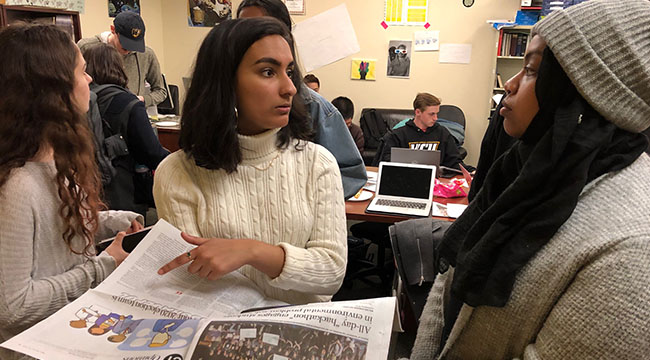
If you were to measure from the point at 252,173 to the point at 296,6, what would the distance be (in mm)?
5041

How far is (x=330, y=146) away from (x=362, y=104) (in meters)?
4.06

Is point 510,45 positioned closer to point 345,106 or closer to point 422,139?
point 345,106

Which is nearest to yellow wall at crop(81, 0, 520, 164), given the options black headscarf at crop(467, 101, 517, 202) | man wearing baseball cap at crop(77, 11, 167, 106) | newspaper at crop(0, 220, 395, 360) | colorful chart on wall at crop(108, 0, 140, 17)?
colorful chart on wall at crop(108, 0, 140, 17)

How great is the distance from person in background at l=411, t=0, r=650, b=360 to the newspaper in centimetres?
22

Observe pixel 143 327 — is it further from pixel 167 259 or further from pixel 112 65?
pixel 112 65

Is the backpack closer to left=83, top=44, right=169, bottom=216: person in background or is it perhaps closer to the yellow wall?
left=83, top=44, right=169, bottom=216: person in background

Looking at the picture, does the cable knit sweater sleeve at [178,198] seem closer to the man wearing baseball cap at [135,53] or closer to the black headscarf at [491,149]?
the black headscarf at [491,149]

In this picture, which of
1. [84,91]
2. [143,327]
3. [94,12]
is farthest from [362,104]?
[143,327]

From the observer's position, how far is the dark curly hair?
3.42 ft

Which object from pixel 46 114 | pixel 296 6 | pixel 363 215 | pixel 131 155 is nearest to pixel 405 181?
pixel 363 215

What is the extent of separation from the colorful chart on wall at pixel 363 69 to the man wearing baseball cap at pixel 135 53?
243 cm

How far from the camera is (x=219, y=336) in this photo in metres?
0.82

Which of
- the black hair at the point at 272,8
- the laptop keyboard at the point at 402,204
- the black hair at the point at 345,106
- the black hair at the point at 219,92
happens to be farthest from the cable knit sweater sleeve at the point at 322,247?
the black hair at the point at 345,106

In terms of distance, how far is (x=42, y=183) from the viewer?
1045 mm
